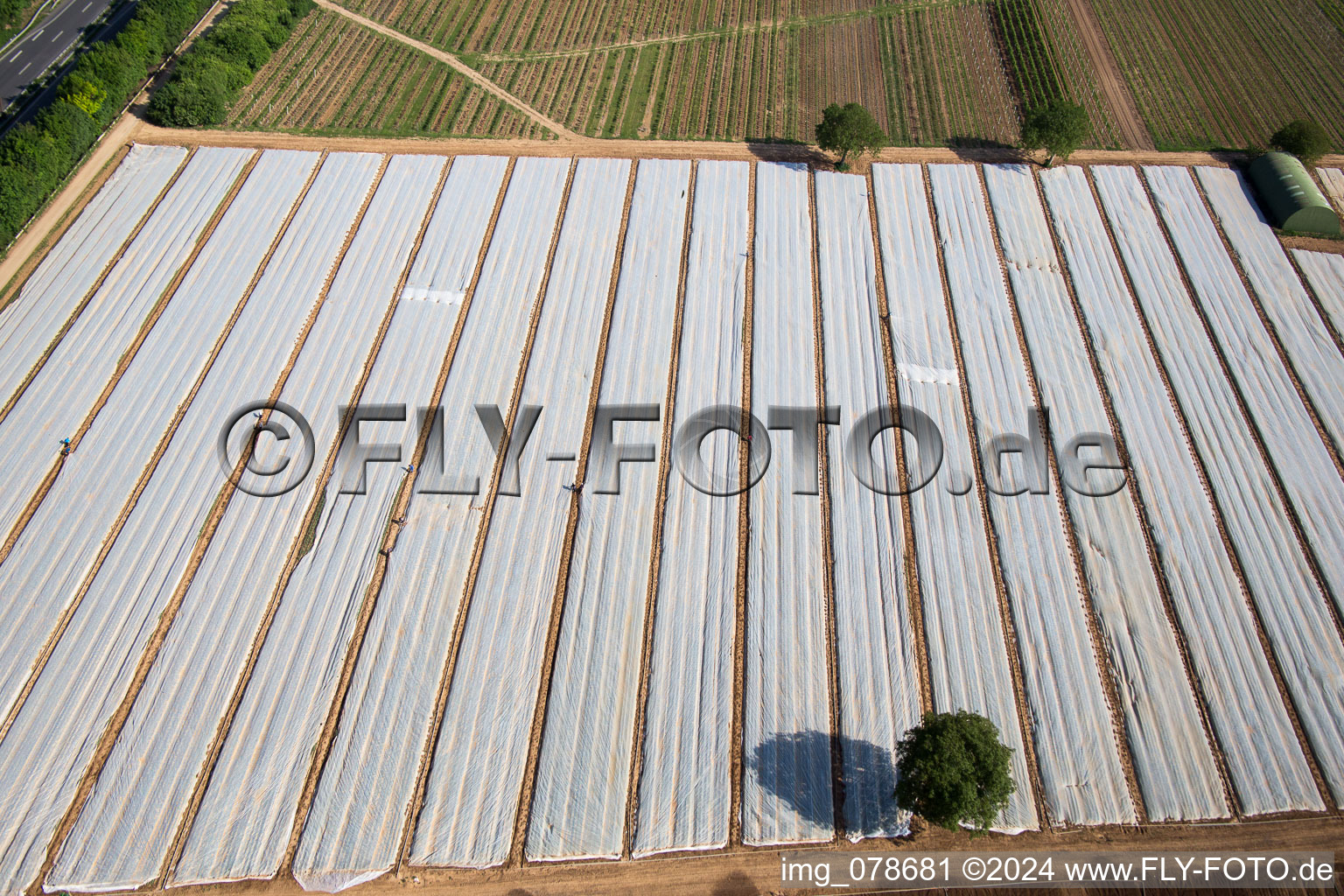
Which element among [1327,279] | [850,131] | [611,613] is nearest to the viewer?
[611,613]

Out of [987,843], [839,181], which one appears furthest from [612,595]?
[839,181]

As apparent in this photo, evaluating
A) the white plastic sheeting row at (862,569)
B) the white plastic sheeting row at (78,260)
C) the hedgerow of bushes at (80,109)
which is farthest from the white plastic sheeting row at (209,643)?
the white plastic sheeting row at (862,569)

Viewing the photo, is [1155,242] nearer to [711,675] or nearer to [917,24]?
[917,24]

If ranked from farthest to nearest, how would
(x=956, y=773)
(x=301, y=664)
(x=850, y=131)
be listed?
(x=850, y=131), (x=301, y=664), (x=956, y=773)

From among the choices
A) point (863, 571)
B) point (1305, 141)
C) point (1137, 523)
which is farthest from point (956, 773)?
point (1305, 141)

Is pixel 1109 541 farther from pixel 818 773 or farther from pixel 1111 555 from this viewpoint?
pixel 818 773

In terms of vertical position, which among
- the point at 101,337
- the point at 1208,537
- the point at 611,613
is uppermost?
the point at 101,337

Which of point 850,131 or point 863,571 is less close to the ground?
point 850,131

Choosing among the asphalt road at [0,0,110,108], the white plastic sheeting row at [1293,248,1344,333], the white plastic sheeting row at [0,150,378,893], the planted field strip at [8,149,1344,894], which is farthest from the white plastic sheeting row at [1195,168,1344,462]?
the asphalt road at [0,0,110,108]
